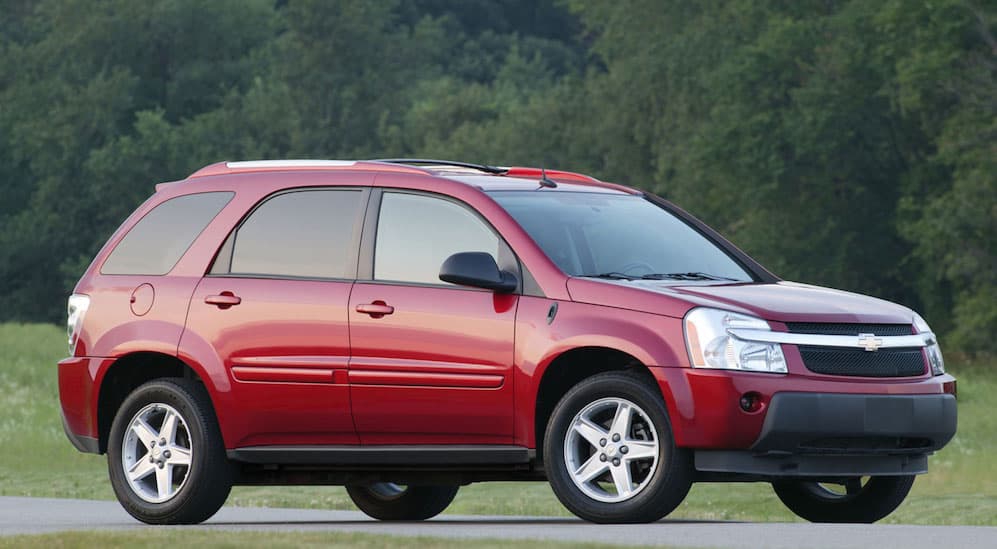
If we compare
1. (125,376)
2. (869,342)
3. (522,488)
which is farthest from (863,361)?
(522,488)

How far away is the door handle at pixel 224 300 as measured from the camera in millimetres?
11445

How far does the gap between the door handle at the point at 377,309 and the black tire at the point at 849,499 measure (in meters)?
2.35

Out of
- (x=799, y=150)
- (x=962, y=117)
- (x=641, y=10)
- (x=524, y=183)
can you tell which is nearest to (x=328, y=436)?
(x=524, y=183)

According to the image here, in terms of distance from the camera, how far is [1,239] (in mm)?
83812

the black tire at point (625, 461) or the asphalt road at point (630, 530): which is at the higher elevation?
the black tire at point (625, 461)

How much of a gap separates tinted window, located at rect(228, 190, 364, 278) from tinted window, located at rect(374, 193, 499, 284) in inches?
7.2

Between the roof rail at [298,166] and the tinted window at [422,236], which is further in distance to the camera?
the roof rail at [298,166]

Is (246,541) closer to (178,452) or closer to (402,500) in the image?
(178,452)

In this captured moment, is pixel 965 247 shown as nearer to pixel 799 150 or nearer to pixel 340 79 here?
pixel 799 150

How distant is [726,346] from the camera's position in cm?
1009

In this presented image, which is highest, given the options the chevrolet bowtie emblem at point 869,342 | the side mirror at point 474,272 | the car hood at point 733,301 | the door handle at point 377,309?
the side mirror at point 474,272

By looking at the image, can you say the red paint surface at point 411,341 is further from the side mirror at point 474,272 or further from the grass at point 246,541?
the grass at point 246,541

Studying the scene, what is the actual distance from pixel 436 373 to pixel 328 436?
81cm

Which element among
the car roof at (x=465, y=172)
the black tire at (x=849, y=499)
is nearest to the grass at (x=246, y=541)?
the car roof at (x=465, y=172)
